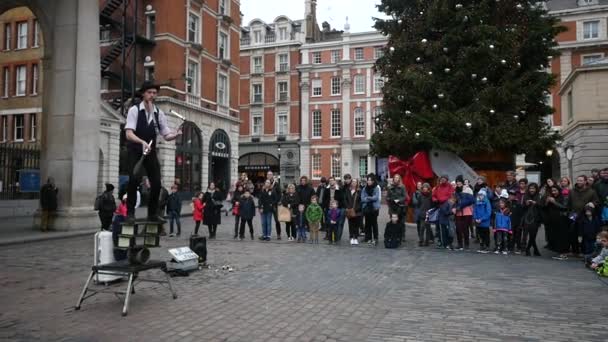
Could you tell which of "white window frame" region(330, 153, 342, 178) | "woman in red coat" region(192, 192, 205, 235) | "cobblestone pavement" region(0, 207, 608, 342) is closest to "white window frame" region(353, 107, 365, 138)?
"white window frame" region(330, 153, 342, 178)

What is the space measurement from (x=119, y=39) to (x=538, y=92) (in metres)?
27.1

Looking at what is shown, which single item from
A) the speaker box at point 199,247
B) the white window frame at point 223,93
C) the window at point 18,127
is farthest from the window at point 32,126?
the speaker box at point 199,247

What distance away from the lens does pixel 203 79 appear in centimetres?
3756

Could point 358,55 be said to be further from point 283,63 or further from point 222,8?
point 222,8

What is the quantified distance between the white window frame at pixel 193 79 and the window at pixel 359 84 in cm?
2255

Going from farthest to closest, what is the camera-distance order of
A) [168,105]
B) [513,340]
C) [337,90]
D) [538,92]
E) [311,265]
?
[337,90]
[168,105]
[538,92]
[311,265]
[513,340]

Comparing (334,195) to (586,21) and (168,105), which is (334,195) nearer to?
(168,105)

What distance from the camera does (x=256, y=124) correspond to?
59.2 metres

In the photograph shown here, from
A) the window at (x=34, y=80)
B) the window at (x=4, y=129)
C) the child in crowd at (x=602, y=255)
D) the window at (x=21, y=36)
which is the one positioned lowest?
the child in crowd at (x=602, y=255)

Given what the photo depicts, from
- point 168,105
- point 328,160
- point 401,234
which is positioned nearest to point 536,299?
point 401,234

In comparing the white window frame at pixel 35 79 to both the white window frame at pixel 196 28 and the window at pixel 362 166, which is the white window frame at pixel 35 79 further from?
the window at pixel 362 166

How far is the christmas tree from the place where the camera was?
17766mm

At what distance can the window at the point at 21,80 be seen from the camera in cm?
3362

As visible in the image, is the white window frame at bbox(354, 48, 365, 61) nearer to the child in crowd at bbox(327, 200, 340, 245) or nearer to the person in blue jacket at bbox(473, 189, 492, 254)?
the child in crowd at bbox(327, 200, 340, 245)
